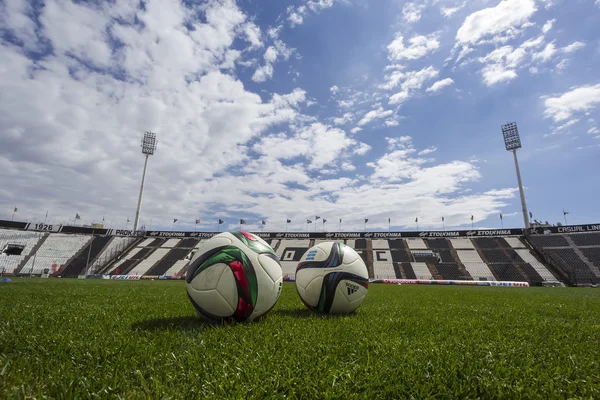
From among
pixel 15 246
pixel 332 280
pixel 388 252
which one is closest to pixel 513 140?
pixel 388 252

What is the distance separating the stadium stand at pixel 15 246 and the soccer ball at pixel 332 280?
50930 mm

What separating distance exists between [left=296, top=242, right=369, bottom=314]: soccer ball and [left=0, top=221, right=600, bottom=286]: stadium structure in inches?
→ 1358

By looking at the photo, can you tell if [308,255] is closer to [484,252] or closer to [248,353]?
[248,353]

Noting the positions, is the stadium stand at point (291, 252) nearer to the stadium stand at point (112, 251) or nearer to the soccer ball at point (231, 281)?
the stadium stand at point (112, 251)

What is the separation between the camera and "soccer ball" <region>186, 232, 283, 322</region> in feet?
13.9

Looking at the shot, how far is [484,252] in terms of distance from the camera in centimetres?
4494

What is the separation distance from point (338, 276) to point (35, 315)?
17.9 feet

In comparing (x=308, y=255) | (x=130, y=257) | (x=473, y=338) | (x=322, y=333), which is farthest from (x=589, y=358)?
(x=130, y=257)

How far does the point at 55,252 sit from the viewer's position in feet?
151

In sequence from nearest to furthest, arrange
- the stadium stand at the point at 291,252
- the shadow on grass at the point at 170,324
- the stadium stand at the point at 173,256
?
the shadow on grass at the point at 170,324 < the stadium stand at the point at 173,256 < the stadium stand at the point at 291,252

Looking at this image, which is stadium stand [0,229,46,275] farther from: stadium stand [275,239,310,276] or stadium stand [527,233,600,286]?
stadium stand [527,233,600,286]

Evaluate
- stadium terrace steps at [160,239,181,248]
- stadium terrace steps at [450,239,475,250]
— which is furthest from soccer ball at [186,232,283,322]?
stadium terrace steps at [160,239,181,248]

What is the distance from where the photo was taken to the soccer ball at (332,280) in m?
5.73

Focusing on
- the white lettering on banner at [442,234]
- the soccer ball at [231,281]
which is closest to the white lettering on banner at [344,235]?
the white lettering on banner at [442,234]
